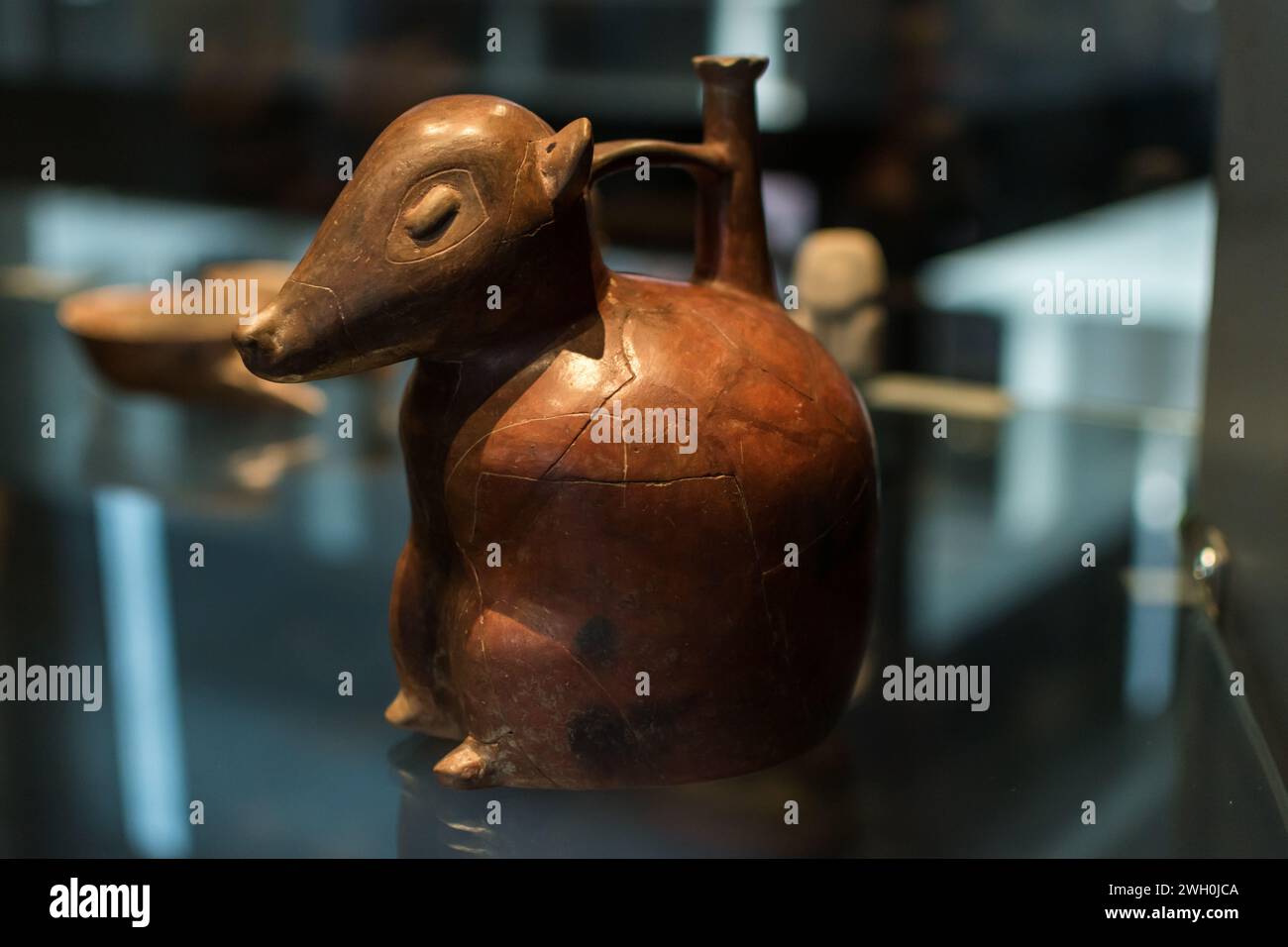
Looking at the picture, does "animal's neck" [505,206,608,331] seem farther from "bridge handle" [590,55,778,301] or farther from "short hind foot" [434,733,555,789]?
"short hind foot" [434,733,555,789]

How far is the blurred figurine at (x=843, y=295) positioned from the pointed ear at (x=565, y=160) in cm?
138

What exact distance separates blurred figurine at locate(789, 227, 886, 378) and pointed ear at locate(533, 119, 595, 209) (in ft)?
4.52

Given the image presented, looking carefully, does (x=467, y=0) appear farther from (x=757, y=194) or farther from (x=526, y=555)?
(x=526, y=555)

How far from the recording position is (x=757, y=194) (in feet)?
6.14

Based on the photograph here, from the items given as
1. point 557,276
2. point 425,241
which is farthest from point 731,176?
point 425,241

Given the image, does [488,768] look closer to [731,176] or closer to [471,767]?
[471,767]

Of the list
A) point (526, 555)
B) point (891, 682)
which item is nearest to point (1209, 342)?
point (891, 682)

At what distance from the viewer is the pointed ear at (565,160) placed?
1.55 m

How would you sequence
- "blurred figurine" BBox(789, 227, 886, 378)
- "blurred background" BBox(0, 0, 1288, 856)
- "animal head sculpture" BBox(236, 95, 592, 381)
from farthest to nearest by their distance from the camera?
"blurred figurine" BBox(789, 227, 886, 378) < "blurred background" BBox(0, 0, 1288, 856) < "animal head sculpture" BBox(236, 95, 592, 381)

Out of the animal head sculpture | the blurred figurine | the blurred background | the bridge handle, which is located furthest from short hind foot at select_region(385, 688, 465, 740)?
the blurred figurine

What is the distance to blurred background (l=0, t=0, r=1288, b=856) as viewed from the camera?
1.76m

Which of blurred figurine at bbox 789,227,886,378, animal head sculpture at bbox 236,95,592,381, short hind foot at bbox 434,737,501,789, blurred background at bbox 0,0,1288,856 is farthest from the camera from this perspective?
blurred figurine at bbox 789,227,886,378

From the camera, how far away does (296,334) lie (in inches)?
61.2

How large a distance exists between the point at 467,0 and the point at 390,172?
196 cm
